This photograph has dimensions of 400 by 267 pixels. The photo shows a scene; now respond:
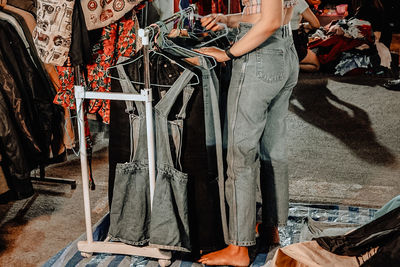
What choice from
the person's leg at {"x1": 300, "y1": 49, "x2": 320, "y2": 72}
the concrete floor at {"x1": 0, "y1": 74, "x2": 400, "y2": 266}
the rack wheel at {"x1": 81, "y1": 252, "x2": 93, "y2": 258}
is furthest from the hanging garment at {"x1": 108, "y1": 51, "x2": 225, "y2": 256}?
the person's leg at {"x1": 300, "y1": 49, "x2": 320, "y2": 72}

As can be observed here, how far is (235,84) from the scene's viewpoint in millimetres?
1866

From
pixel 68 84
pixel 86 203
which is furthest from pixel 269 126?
pixel 68 84

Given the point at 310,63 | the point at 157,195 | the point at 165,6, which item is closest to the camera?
the point at 157,195

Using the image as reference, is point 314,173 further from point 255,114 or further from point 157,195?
point 157,195

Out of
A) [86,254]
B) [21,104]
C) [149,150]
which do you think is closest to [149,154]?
[149,150]

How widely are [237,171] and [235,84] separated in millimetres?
390

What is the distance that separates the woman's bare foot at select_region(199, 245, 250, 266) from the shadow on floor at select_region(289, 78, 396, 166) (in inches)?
72.7

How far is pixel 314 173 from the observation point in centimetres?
324

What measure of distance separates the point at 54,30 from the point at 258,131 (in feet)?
3.23

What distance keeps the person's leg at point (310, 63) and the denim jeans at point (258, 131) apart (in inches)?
178

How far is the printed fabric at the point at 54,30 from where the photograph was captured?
71.6 inches

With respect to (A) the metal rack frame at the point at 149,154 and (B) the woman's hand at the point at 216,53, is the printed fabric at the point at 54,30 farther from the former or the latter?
(B) the woman's hand at the point at 216,53

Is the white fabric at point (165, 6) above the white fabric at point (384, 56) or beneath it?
above

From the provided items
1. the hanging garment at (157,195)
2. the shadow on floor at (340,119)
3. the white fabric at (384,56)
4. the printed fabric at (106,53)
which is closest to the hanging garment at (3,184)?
the printed fabric at (106,53)
